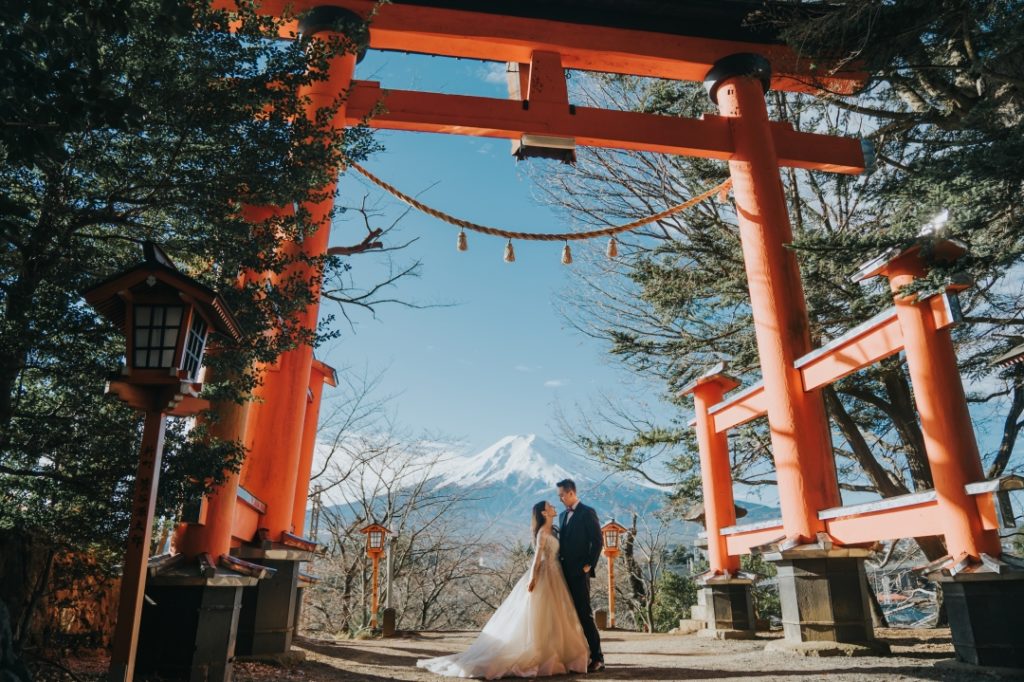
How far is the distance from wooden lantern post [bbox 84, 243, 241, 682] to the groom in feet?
9.69

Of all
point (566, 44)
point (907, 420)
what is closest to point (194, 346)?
point (566, 44)

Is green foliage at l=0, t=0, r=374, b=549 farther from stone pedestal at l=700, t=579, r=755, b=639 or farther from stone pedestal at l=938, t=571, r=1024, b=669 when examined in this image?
stone pedestal at l=700, t=579, r=755, b=639

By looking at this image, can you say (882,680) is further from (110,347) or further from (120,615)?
(110,347)

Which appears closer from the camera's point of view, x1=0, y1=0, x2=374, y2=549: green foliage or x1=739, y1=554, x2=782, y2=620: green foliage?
x1=0, y1=0, x2=374, y2=549: green foliage

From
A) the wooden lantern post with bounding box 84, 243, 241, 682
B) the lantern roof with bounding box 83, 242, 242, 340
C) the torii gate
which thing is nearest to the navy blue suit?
the torii gate

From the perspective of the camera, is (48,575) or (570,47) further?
(570,47)

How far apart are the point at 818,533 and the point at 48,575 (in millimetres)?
5365

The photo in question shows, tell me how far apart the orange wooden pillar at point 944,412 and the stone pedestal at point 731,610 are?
3.19 meters

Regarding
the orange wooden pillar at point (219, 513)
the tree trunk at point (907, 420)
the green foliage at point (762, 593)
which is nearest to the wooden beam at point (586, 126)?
the orange wooden pillar at point (219, 513)

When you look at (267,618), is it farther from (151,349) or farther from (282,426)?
(151,349)

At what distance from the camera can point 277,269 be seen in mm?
3865

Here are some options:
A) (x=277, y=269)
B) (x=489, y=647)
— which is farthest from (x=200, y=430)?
(x=489, y=647)

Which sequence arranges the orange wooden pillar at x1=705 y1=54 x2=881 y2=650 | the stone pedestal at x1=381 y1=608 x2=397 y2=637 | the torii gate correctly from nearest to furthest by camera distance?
the orange wooden pillar at x1=705 y1=54 x2=881 y2=650 < the torii gate < the stone pedestal at x1=381 y1=608 x2=397 y2=637

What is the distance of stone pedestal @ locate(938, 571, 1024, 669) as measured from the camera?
3744 millimetres
